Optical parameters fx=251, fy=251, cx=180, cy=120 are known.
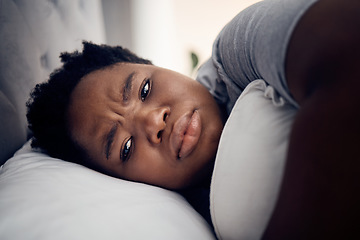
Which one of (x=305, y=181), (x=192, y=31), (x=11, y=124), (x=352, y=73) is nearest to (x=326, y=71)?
(x=352, y=73)

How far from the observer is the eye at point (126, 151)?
62 cm

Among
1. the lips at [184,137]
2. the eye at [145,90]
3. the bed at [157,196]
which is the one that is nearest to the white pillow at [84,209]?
the bed at [157,196]

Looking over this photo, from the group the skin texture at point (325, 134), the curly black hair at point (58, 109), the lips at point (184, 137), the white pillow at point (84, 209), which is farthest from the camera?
the curly black hair at point (58, 109)

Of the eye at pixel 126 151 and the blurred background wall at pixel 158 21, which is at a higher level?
the blurred background wall at pixel 158 21

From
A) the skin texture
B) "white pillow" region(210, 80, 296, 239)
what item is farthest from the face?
the skin texture

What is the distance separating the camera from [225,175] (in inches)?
17.2

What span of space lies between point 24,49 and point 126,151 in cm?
50

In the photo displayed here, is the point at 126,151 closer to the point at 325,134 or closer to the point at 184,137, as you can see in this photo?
the point at 184,137

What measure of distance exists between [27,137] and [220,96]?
25.3 inches

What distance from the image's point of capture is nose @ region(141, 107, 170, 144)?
1.91 ft

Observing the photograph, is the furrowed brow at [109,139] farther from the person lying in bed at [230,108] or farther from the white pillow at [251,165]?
the white pillow at [251,165]

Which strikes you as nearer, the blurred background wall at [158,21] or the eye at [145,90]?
the eye at [145,90]

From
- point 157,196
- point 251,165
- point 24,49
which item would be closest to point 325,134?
point 251,165

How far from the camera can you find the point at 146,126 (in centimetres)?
59
